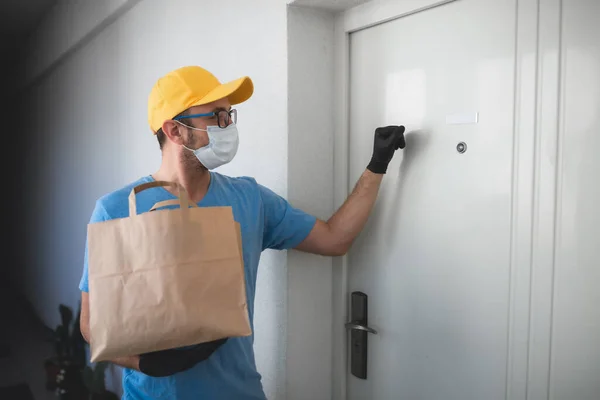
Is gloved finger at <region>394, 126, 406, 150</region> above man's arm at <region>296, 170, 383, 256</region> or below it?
above

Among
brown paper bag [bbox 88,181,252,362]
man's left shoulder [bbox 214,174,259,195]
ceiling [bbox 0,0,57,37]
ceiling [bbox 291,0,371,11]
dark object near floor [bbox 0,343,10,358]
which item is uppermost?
ceiling [bbox 0,0,57,37]

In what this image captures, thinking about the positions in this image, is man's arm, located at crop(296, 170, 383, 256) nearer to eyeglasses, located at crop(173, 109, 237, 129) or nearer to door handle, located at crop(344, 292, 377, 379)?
door handle, located at crop(344, 292, 377, 379)

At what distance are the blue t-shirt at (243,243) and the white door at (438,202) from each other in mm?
299

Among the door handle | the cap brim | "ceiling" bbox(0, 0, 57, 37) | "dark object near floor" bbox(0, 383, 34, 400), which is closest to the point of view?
the cap brim

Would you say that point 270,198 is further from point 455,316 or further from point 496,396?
point 496,396

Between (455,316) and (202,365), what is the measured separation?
A: 2.38 feet

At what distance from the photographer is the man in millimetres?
1486

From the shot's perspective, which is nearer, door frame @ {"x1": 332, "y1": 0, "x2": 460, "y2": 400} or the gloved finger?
the gloved finger

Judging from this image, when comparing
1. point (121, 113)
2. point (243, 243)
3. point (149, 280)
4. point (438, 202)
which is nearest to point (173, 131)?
point (243, 243)

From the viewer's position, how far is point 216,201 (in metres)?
1.58

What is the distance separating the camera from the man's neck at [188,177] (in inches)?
62.1

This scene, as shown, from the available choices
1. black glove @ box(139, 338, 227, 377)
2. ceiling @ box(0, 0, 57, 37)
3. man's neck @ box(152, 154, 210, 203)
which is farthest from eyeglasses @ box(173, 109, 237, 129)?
ceiling @ box(0, 0, 57, 37)

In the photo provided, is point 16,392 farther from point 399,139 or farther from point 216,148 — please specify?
point 399,139

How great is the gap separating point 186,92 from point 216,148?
0.58 feet
